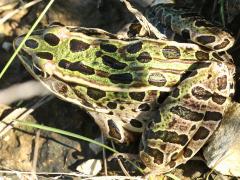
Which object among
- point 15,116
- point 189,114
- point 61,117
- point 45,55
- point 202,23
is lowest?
point 61,117

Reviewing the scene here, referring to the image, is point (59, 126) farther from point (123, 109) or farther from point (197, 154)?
point (197, 154)

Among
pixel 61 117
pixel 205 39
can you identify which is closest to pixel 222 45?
pixel 205 39

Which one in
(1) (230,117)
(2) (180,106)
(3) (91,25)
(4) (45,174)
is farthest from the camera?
(3) (91,25)

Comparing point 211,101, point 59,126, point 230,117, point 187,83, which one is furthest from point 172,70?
point 59,126

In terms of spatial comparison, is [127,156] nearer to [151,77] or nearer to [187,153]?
[187,153]

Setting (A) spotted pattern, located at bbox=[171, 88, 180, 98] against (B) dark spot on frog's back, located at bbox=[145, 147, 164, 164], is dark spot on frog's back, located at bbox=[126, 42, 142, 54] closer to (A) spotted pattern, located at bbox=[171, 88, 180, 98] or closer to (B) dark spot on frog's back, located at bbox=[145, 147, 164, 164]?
(A) spotted pattern, located at bbox=[171, 88, 180, 98]

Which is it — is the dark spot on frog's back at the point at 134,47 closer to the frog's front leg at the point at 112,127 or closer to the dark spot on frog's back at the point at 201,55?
the dark spot on frog's back at the point at 201,55
